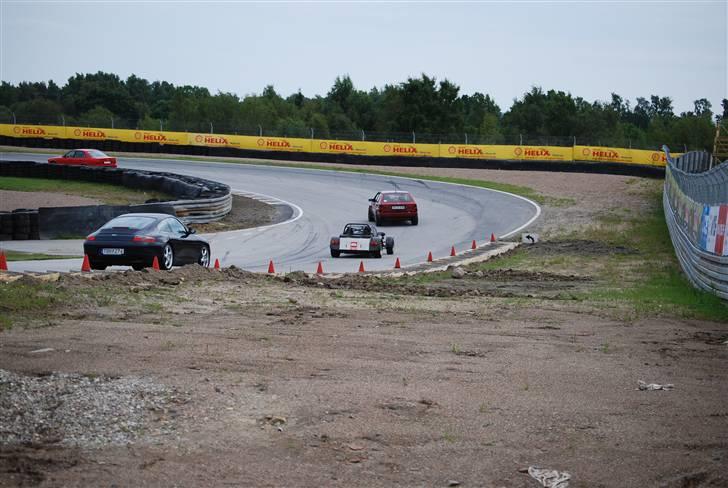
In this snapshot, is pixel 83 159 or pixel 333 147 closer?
pixel 83 159

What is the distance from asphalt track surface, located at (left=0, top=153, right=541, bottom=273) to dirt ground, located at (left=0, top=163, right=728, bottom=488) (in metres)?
9.08

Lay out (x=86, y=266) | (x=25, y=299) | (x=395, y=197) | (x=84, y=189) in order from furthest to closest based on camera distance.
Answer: (x=84, y=189) < (x=395, y=197) < (x=86, y=266) < (x=25, y=299)

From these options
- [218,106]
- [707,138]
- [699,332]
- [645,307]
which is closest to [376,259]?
[645,307]

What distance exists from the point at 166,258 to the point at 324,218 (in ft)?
66.2

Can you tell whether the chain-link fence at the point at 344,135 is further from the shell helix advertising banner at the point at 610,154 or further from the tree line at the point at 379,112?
the tree line at the point at 379,112

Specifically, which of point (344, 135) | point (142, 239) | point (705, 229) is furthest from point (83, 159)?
point (705, 229)

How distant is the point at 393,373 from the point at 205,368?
5.84ft

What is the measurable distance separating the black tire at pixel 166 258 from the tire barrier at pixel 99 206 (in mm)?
9380

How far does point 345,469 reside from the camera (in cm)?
594

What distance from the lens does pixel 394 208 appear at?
35969 mm

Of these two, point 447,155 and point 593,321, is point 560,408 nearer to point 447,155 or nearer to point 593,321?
point 593,321

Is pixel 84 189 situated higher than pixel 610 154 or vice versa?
pixel 610 154

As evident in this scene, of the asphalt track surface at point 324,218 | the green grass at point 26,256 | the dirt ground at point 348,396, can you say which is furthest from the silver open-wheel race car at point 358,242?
the dirt ground at point 348,396

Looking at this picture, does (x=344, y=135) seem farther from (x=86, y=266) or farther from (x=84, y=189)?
(x=86, y=266)
